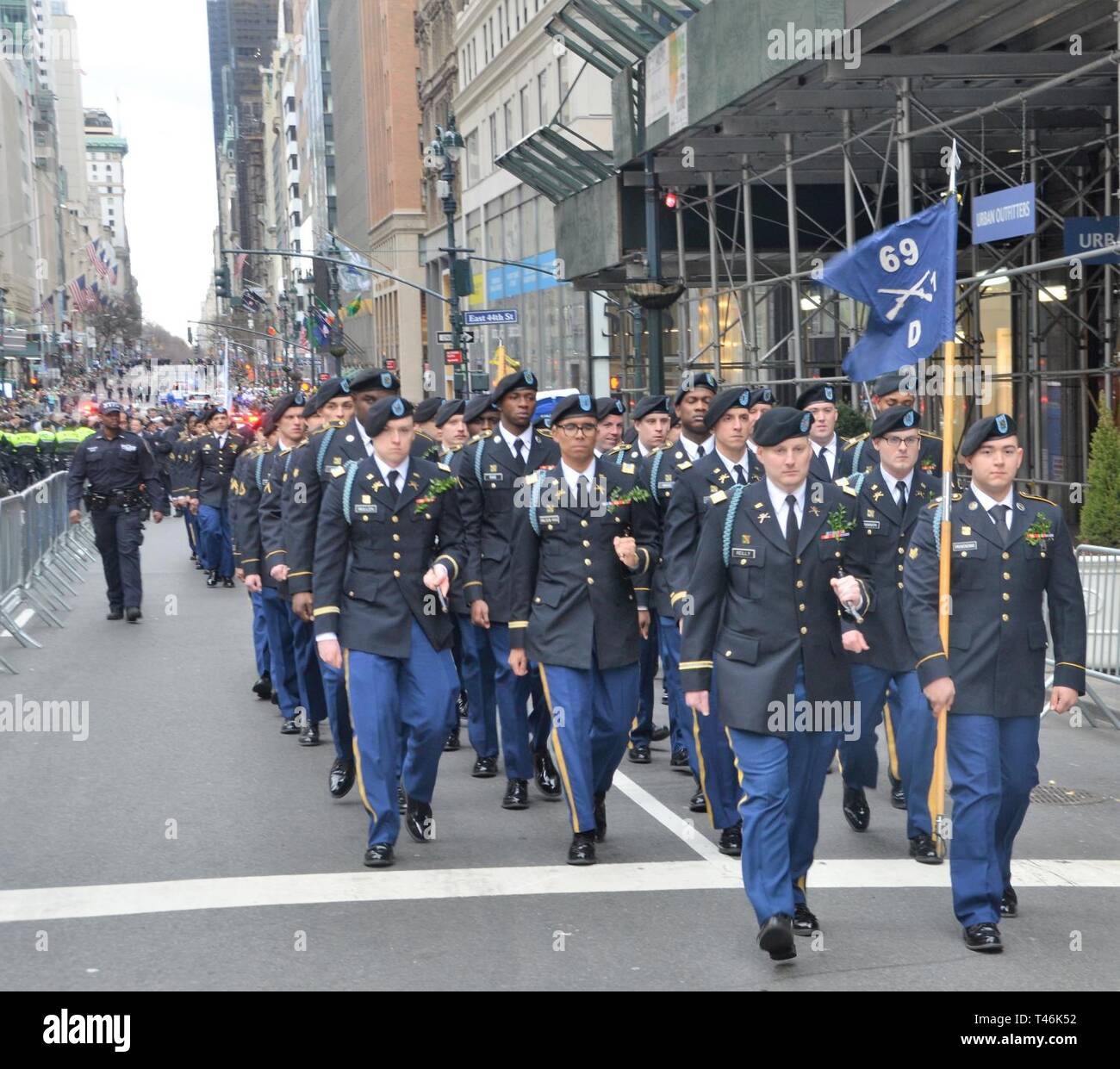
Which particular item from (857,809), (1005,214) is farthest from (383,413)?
(1005,214)

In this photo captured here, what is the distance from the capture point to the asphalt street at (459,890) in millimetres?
6066

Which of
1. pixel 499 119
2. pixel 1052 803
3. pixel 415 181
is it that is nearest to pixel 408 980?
pixel 1052 803

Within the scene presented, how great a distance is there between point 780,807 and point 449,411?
619 cm

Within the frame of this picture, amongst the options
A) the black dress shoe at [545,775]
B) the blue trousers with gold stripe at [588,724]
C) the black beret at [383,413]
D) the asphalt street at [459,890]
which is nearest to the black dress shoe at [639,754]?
the asphalt street at [459,890]

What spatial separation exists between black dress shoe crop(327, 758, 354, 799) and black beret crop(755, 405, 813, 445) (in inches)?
150

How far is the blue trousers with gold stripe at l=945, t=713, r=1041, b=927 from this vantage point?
20.6 ft

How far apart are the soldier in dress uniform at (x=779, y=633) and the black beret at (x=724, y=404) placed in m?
1.65

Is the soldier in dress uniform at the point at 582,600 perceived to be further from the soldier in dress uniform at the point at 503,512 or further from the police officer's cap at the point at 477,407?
the police officer's cap at the point at 477,407

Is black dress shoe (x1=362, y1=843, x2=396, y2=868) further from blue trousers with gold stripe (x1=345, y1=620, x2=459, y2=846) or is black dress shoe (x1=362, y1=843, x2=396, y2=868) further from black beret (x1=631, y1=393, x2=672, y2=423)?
black beret (x1=631, y1=393, x2=672, y2=423)

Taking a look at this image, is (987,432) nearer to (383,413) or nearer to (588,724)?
(588,724)

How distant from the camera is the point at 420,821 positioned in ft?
26.8

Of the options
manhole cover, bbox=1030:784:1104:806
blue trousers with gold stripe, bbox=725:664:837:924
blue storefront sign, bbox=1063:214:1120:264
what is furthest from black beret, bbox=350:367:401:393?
blue storefront sign, bbox=1063:214:1120:264
